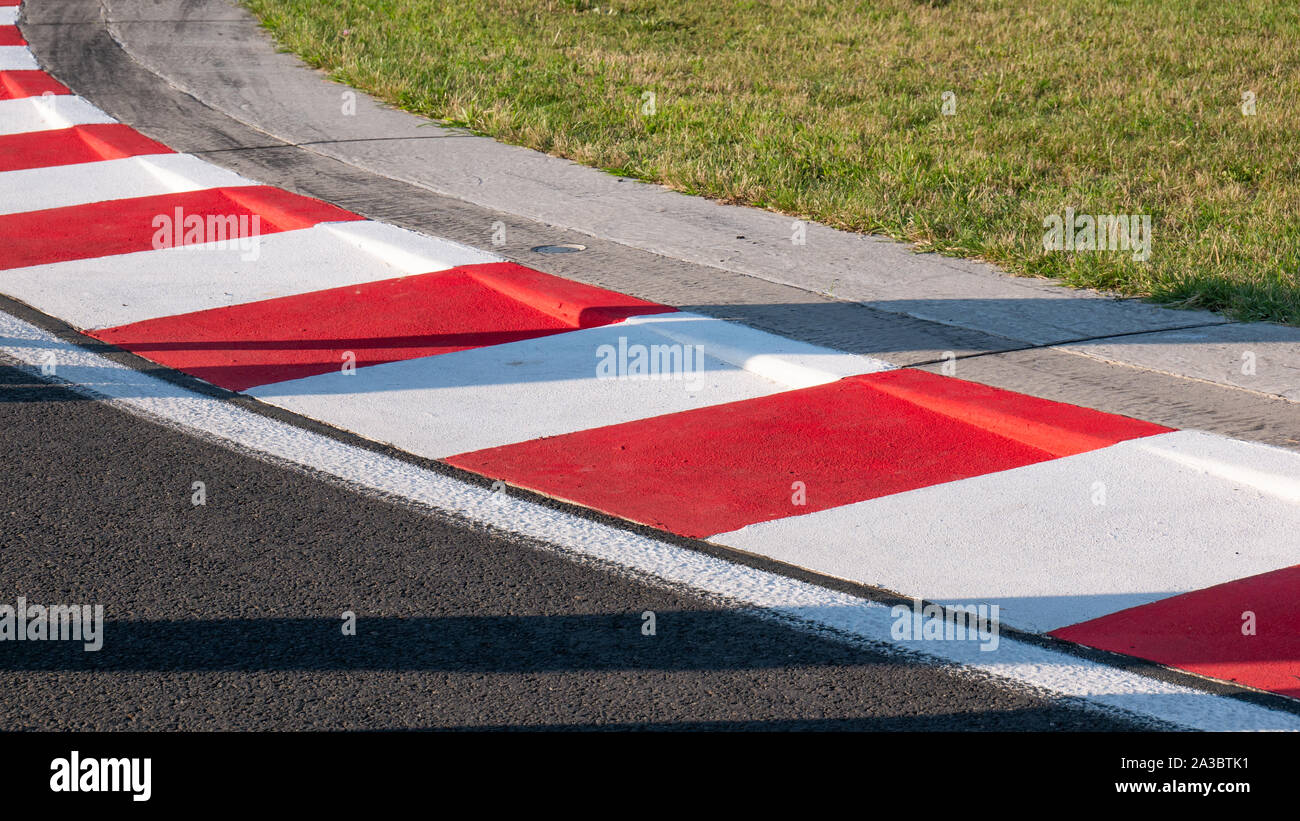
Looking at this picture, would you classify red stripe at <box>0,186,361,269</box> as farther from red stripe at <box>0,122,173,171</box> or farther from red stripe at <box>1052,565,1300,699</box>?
red stripe at <box>1052,565,1300,699</box>

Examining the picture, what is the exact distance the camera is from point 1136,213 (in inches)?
343

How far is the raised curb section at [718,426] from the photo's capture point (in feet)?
14.7

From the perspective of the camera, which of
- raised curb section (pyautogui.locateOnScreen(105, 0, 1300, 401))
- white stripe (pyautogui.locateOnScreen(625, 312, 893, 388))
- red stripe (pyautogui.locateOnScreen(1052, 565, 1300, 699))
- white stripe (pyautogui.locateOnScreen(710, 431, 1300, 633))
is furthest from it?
raised curb section (pyautogui.locateOnScreen(105, 0, 1300, 401))

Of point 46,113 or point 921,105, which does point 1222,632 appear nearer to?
point 921,105

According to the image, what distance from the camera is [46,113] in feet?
37.9

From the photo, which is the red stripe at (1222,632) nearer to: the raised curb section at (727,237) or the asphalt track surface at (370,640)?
the asphalt track surface at (370,640)

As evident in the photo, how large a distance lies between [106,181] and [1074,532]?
7379mm

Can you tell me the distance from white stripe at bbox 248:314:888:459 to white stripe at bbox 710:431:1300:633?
4.02ft

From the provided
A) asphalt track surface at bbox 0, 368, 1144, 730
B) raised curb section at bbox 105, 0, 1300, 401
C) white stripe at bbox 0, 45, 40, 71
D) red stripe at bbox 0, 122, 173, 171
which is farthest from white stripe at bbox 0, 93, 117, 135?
asphalt track surface at bbox 0, 368, 1144, 730

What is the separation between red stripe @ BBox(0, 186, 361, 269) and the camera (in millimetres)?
8344

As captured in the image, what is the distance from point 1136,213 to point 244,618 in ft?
20.9

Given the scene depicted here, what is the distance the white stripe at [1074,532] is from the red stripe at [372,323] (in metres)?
2.36
